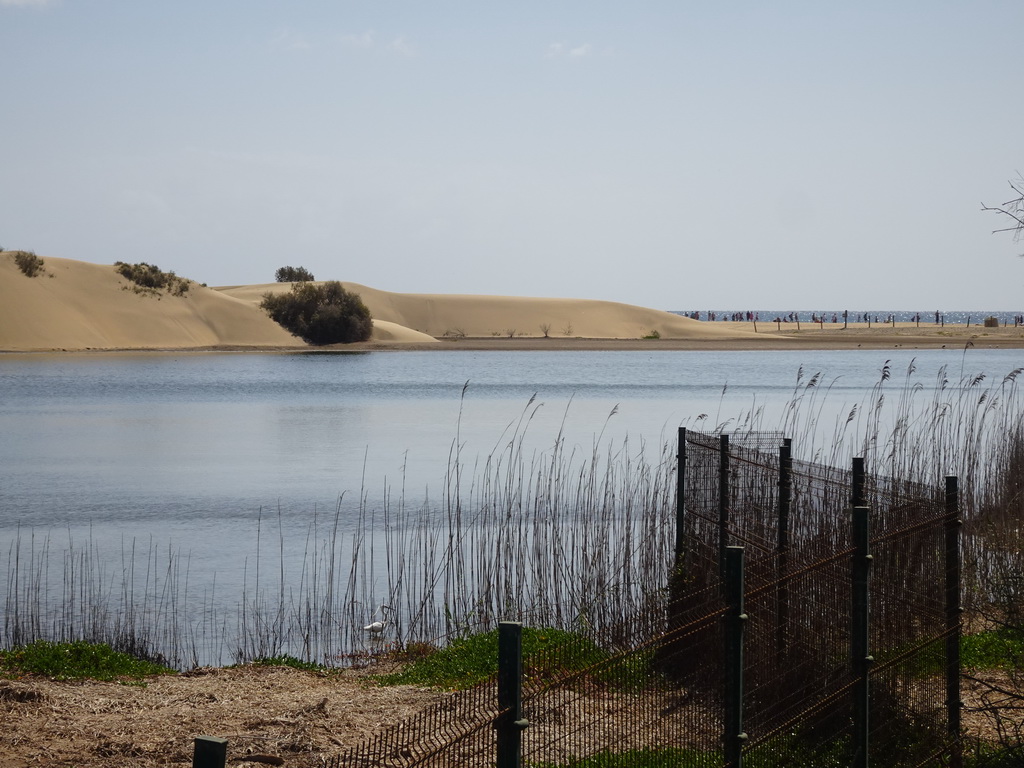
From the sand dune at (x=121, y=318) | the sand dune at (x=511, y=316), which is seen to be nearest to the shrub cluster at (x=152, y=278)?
the sand dune at (x=121, y=318)

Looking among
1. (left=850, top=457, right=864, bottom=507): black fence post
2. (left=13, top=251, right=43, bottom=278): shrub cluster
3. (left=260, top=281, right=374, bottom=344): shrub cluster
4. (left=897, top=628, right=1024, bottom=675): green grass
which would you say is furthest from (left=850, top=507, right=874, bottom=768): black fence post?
(left=13, top=251, right=43, bottom=278): shrub cluster

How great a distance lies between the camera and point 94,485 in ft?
70.2

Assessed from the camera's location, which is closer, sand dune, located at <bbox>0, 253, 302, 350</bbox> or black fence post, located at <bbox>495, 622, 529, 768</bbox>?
black fence post, located at <bbox>495, 622, 529, 768</bbox>

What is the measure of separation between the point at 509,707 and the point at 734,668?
1.62 m

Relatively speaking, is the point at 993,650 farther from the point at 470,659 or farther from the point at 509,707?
the point at 509,707

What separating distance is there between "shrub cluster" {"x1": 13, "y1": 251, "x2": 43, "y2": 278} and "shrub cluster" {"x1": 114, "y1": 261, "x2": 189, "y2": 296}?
6711 mm

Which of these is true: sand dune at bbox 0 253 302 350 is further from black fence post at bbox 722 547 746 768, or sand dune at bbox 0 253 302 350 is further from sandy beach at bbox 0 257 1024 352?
black fence post at bbox 722 547 746 768

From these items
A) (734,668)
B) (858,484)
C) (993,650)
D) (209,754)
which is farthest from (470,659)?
(209,754)

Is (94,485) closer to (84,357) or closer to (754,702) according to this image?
(754,702)

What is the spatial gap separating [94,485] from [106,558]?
7191mm

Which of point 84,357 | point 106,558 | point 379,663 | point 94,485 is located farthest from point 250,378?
point 379,663

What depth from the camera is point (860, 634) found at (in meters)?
6.03

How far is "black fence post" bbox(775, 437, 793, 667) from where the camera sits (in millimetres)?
6844

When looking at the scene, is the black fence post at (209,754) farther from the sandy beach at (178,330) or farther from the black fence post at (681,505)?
the sandy beach at (178,330)
